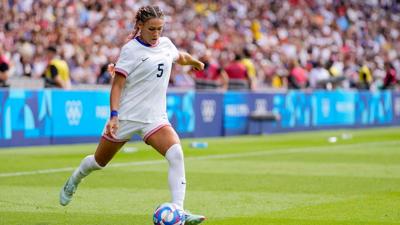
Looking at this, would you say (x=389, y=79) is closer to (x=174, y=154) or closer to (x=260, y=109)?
(x=260, y=109)

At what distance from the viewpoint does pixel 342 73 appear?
3981 centimetres

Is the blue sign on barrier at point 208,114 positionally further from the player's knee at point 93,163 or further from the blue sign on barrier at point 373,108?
the player's knee at point 93,163

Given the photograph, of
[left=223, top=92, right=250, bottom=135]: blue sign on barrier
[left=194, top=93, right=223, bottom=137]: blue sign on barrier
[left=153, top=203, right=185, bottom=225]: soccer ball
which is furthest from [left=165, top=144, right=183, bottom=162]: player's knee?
[left=223, top=92, right=250, bottom=135]: blue sign on barrier

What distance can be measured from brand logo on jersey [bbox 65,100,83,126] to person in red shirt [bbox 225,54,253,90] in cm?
684

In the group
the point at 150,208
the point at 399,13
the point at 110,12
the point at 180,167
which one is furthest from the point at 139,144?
the point at 399,13

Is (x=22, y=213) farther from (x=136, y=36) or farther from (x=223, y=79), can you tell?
(x=223, y=79)

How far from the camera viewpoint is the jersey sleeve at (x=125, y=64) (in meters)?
9.88

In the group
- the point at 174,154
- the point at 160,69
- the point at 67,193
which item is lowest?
the point at 67,193

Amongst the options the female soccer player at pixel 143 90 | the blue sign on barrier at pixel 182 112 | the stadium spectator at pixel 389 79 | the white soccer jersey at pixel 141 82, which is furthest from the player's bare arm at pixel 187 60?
the stadium spectator at pixel 389 79

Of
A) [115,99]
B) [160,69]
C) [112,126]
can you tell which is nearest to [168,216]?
[112,126]

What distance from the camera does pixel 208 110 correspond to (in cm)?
2725

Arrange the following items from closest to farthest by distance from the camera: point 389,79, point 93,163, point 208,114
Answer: point 93,163 → point 208,114 → point 389,79

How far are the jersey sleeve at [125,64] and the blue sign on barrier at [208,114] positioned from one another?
16.7 meters

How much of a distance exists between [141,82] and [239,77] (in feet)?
62.5
